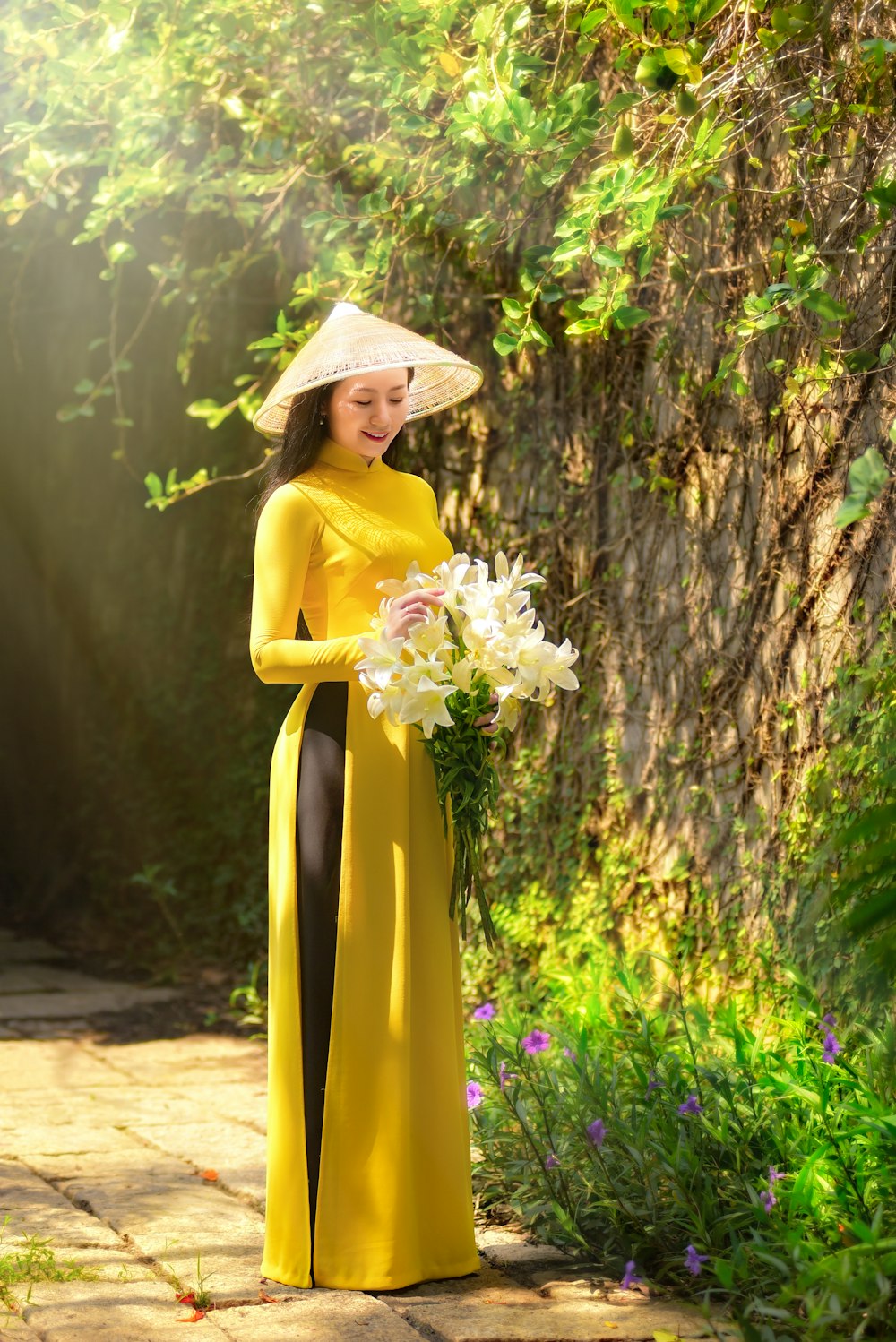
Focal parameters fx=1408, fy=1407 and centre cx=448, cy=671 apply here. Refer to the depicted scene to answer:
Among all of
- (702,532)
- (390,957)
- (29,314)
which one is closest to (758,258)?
(702,532)

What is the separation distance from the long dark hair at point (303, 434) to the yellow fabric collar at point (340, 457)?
13 millimetres

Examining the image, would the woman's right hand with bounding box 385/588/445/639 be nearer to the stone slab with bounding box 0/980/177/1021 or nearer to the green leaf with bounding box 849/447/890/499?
the green leaf with bounding box 849/447/890/499

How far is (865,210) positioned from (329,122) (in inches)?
82.2

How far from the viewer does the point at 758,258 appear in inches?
135

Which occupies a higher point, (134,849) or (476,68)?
(476,68)

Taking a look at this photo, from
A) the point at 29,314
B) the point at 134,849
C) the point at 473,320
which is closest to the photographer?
the point at 473,320

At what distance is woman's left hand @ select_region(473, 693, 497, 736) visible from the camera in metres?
2.57

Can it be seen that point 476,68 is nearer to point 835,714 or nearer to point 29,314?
point 835,714

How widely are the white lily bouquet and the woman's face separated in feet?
0.94

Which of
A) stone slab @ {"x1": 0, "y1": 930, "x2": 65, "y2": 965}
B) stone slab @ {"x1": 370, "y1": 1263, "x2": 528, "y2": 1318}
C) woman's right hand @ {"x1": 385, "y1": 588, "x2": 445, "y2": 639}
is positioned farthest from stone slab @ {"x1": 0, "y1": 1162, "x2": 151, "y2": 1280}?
stone slab @ {"x1": 0, "y1": 930, "x2": 65, "y2": 965}

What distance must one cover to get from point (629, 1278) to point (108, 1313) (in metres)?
0.94

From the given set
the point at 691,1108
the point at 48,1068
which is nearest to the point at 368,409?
the point at 691,1108

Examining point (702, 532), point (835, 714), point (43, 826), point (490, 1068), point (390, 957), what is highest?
point (702, 532)

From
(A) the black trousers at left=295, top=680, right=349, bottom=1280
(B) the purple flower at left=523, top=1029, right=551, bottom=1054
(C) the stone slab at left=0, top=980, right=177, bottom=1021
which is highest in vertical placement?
(A) the black trousers at left=295, top=680, right=349, bottom=1280
